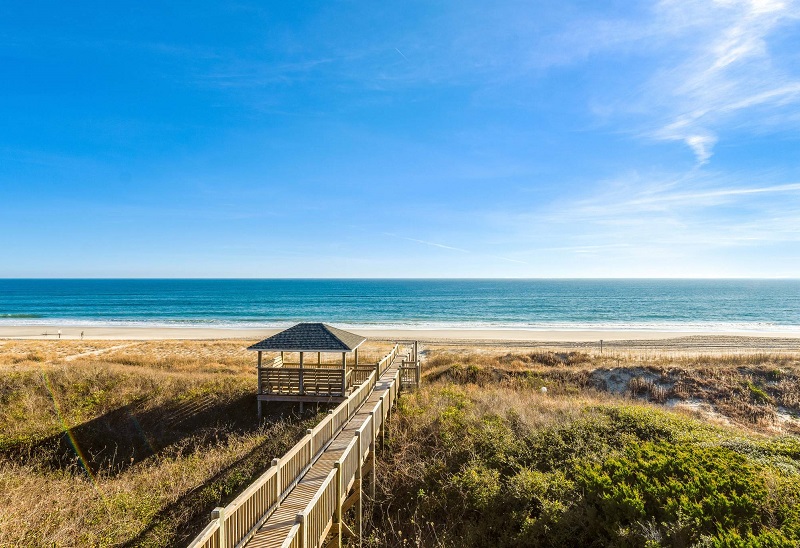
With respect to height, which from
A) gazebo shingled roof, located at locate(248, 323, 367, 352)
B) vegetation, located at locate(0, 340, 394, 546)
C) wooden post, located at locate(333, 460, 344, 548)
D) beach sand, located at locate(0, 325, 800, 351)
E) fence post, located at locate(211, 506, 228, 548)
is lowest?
beach sand, located at locate(0, 325, 800, 351)

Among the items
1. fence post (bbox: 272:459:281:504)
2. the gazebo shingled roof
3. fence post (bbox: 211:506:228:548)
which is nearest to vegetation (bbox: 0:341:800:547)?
the gazebo shingled roof

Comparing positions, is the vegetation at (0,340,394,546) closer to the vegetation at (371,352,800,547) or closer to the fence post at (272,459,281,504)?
the fence post at (272,459,281,504)

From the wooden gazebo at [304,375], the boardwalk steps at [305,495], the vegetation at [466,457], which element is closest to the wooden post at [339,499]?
the boardwalk steps at [305,495]

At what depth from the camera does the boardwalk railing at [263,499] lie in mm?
4961

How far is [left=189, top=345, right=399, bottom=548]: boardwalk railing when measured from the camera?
496 centimetres

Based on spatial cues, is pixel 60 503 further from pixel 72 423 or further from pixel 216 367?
pixel 216 367

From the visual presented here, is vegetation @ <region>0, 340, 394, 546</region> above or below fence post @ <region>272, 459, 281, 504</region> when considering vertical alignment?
below

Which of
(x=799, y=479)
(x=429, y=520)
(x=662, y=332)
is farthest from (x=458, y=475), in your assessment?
(x=662, y=332)

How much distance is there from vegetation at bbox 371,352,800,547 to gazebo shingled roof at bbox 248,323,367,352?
3.65 metres

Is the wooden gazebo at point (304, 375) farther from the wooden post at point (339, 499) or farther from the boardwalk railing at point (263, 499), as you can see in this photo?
the wooden post at point (339, 499)

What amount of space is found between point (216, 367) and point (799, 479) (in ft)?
75.5

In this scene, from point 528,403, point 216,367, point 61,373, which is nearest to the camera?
point 528,403

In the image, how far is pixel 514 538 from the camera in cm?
742

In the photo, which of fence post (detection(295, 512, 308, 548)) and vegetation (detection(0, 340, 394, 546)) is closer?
fence post (detection(295, 512, 308, 548))
